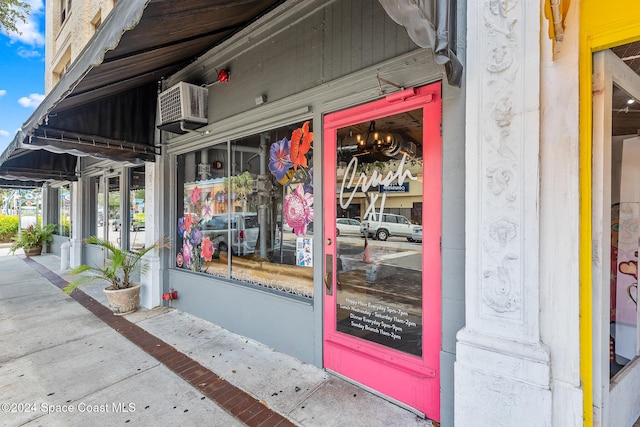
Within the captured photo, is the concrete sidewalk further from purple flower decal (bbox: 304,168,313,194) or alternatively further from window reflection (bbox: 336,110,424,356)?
purple flower decal (bbox: 304,168,313,194)

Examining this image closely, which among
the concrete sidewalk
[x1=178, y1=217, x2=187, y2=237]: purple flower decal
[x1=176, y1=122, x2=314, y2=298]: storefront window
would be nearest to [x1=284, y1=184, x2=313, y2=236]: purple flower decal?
[x1=176, y1=122, x2=314, y2=298]: storefront window

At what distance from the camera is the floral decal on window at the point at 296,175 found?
304cm

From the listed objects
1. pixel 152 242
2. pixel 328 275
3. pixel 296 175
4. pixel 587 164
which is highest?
pixel 296 175

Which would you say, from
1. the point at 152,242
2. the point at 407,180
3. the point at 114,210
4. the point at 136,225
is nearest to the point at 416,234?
the point at 407,180

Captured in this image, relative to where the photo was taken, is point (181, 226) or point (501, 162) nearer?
point (501, 162)

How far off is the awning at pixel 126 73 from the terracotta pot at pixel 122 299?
1.92 metres

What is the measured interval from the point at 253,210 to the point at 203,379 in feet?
6.29

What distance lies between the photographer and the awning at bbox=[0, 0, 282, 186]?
6.98 feet

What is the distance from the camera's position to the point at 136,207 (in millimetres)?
6176

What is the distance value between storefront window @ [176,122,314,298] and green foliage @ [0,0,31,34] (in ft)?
25.6

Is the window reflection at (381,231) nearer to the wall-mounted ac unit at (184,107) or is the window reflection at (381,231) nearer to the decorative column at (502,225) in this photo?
the decorative column at (502,225)

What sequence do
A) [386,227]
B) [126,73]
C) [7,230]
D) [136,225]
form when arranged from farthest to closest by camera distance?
[7,230]
[136,225]
[126,73]
[386,227]

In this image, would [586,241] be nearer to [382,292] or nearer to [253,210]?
[382,292]

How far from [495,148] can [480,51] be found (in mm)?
544
